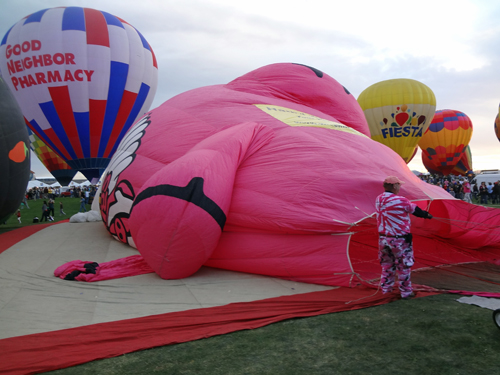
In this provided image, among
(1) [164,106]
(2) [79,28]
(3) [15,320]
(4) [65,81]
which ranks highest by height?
(2) [79,28]

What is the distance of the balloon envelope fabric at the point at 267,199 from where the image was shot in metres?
4.20

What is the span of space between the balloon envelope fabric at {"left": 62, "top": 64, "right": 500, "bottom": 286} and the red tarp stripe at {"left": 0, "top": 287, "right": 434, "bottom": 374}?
53 cm

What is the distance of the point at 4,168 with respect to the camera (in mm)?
6609

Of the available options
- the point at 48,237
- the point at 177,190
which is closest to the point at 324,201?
the point at 177,190

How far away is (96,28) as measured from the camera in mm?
16641

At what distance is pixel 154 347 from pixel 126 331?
1.24 ft

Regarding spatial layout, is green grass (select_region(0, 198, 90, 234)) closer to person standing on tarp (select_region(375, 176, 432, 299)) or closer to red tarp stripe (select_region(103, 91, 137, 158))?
red tarp stripe (select_region(103, 91, 137, 158))

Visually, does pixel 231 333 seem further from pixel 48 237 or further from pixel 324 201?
pixel 48 237

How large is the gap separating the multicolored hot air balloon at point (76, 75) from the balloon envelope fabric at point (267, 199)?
12.2m

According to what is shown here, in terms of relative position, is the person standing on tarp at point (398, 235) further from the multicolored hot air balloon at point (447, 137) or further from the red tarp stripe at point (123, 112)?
the multicolored hot air balloon at point (447, 137)

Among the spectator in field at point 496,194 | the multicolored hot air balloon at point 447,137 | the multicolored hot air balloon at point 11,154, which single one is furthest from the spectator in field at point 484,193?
the multicolored hot air balloon at point 11,154

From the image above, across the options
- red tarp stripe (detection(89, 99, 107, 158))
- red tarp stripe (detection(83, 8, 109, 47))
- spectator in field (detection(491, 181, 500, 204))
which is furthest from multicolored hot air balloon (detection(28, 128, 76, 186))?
spectator in field (detection(491, 181, 500, 204))

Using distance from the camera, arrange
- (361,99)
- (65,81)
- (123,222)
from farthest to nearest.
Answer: (361,99)
(65,81)
(123,222)

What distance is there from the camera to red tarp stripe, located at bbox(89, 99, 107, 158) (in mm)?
16625
